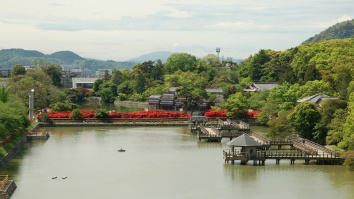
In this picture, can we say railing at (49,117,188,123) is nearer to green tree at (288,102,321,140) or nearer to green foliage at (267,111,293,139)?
green foliage at (267,111,293,139)

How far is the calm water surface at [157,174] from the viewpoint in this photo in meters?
27.3

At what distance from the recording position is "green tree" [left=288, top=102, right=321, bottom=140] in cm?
3966

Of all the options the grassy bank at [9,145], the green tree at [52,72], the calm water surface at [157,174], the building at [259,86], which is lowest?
the calm water surface at [157,174]

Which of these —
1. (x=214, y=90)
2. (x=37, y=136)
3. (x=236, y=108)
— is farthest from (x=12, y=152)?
(x=214, y=90)

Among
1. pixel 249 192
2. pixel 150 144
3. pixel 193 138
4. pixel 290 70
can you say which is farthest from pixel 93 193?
pixel 290 70

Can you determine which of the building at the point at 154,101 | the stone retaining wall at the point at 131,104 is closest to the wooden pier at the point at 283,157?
the building at the point at 154,101

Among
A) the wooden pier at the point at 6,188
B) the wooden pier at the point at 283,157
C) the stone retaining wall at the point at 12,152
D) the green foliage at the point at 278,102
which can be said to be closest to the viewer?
the wooden pier at the point at 6,188

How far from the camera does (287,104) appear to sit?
165 ft

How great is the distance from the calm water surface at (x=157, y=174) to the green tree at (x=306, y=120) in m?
5.36

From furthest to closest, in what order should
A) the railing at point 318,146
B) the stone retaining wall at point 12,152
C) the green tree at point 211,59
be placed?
the green tree at point 211,59
the railing at point 318,146
the stone retaining wall at point 12,152

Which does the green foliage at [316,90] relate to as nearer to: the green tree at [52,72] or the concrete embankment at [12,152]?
the concrete embankment at [12,152]

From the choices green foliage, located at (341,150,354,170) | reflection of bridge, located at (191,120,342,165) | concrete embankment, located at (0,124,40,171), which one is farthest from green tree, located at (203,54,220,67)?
green foliage, located at (341,150,354,170)

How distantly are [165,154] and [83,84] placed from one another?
285ft

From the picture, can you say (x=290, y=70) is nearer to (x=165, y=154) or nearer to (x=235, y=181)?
(x=165, y=154)
